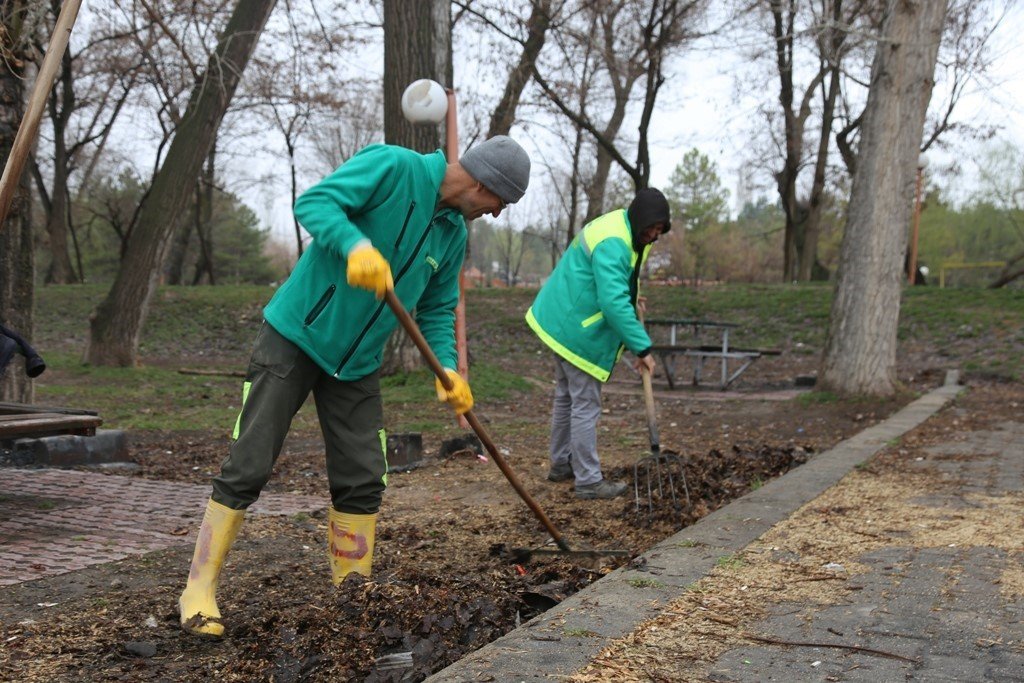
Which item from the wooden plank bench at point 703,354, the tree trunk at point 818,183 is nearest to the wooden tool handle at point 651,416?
the wooden plank bench at point 703,354

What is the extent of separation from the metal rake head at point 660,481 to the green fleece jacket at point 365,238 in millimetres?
2095

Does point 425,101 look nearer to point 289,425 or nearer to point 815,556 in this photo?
point 289,425

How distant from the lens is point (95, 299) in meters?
23.4

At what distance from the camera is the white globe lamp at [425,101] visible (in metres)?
8.30

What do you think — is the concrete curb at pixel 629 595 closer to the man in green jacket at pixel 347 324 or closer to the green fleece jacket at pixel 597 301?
the man in green jacket at pixel 347 324

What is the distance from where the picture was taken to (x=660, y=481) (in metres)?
5.35

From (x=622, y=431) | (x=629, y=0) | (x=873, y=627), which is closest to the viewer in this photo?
(x=873, y=627)

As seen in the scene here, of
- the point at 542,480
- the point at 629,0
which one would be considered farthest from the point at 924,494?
the point at 629,0

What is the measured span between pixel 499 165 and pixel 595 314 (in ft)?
7.58

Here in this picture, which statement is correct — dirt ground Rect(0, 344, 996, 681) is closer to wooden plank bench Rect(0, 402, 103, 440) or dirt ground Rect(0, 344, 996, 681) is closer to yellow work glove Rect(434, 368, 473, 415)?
yellow work glove Rect(434, 368, 473, 415)

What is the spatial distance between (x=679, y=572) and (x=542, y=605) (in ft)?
1.72

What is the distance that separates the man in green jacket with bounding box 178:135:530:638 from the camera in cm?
325

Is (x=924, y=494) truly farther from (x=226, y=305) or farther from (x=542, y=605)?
(x=226, y=305)

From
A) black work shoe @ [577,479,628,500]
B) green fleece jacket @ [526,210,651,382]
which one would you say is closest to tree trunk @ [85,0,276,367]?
green fleece jacket @ [526,210,651,382]
